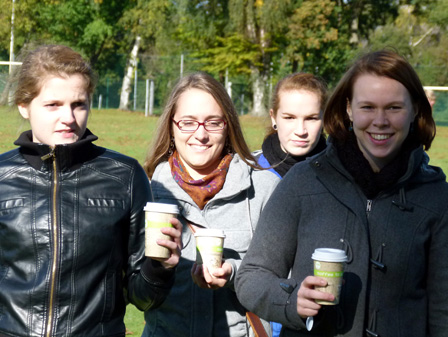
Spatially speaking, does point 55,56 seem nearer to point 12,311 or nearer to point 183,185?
point 183,185

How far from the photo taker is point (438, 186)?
2867 millimetres

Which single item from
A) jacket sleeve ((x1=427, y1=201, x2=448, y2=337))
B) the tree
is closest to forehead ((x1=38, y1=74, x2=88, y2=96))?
jacket sleeve ((x1=427, y1=201, x2=448, y2=337))

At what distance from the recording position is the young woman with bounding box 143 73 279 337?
3.38m

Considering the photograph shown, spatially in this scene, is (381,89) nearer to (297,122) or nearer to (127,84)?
(297,122)

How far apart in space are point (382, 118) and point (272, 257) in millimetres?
741

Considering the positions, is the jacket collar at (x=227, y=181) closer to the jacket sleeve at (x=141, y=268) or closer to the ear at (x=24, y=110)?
the jacket sleeve at (x=141, y=268)

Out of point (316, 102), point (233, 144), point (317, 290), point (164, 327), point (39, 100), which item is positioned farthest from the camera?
point (316, 102)

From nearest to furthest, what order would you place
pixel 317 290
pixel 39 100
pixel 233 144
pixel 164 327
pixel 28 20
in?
pixel 317 290 < pixel 39 100 < pixel 164 327 < pixel 233 144 < pixel 28 20

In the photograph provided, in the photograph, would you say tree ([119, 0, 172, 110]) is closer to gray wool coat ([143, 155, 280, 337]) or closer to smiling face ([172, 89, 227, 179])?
smiling face ([172, 89, 227, 179])

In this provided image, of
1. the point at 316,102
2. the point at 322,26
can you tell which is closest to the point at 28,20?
the point at 322,26

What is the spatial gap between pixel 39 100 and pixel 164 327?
127cm

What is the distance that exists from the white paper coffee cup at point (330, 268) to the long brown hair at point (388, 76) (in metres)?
0.66

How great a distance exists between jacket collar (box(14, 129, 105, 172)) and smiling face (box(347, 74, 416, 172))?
1206 mm

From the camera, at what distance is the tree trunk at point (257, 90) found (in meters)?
43.5
